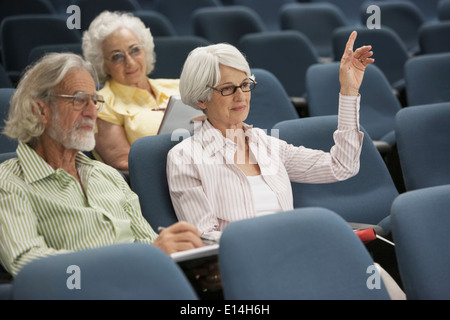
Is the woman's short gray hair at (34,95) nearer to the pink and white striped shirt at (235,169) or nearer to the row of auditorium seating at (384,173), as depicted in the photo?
the row of auditorium seating at (384,173)

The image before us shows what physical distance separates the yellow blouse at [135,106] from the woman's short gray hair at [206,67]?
489 mm

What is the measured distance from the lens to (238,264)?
1.25 m

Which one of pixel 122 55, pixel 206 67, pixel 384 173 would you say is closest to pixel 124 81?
pixel 122 55

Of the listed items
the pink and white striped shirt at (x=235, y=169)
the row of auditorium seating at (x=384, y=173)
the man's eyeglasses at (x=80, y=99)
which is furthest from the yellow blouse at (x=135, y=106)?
the man's eyeglasses at (x=80, y=99)

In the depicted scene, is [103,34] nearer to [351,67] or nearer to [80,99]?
[80,99]

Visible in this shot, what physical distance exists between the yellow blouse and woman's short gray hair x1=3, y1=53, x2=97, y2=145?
0.61 m

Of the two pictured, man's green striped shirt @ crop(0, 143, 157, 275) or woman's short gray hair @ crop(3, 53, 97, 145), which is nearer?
man's green striped shirt @ crop(0, 143, 157, 275)

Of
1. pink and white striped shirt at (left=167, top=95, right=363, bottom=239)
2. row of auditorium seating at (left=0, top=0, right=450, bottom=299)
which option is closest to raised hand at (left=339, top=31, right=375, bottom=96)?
pink and white striped shirt at (left=167, top=95, right=363, bottom=239)

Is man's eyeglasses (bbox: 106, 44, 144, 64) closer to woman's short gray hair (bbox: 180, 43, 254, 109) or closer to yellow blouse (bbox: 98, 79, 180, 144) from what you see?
yellow blouse (bbox: 98, 79, 180, 144)

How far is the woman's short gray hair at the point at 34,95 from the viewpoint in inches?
65.4

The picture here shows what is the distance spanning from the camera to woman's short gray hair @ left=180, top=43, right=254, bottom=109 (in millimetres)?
1871

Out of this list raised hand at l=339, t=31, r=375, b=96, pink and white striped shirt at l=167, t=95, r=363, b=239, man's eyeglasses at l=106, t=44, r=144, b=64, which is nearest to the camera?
pink and white striped shirt at l=167, t=95, r=363, b=239

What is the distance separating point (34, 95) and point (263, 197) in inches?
25.4
